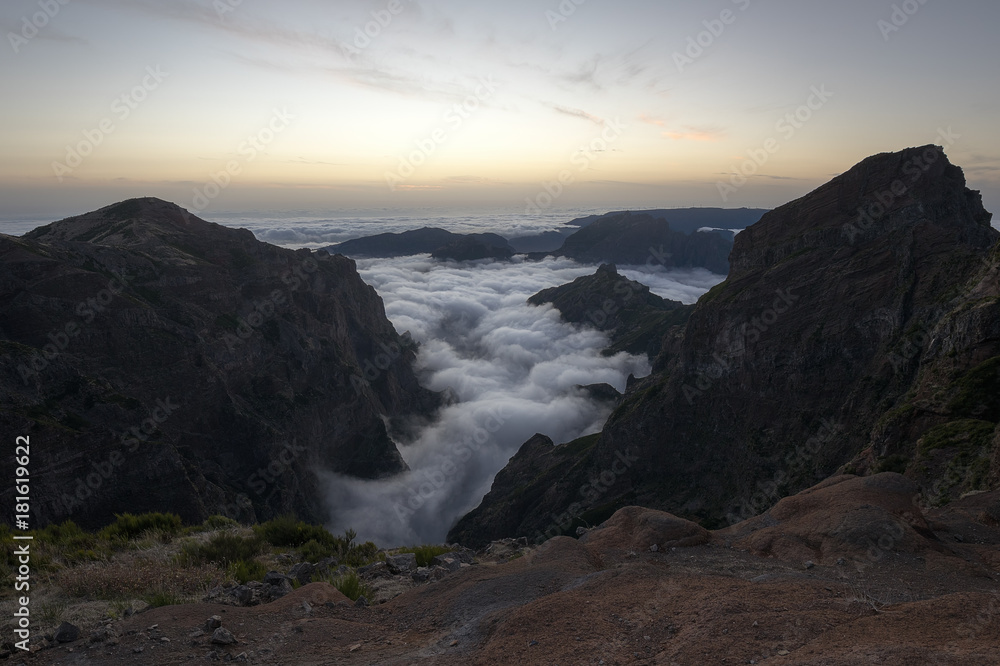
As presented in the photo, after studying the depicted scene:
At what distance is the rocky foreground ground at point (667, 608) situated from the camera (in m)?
5.84

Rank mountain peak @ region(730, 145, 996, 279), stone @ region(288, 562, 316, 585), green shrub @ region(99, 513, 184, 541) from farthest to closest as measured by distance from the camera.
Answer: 1. mountain peak @ region(730, 145, 996, 279)
2. green shrub @ region(99, 513, 184, 541)
3. stone @ region(288, 562, 316, 585)

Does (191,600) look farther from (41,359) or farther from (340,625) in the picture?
(41,359)

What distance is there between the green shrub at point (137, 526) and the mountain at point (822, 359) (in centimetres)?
2445

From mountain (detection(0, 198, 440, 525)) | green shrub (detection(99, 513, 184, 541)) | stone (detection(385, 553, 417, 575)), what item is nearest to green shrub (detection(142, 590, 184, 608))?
stone (detection(385, 553, 417, 575))

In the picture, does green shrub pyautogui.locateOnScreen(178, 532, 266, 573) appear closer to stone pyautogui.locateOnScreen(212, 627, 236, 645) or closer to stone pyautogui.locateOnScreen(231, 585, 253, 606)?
stone pyautogui.locateOnScreen(231, 585, 253, 606)

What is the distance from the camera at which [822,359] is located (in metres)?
47.2

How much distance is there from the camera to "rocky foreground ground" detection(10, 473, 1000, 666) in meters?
5.84

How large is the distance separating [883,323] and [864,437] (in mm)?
11527

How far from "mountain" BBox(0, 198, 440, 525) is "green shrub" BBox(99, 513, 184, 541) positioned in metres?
28.4

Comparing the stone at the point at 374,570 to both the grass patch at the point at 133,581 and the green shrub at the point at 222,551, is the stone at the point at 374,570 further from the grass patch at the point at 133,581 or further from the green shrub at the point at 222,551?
the green shrub at the point at 222,551

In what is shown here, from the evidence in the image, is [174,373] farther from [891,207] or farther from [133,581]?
[891,207]

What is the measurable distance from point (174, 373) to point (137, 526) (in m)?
50.6

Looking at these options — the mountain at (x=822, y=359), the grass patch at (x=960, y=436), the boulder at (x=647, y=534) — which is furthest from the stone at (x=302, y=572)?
the mountain at (x=822, y=359)

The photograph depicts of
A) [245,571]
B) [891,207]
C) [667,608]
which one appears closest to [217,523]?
[245,571]
